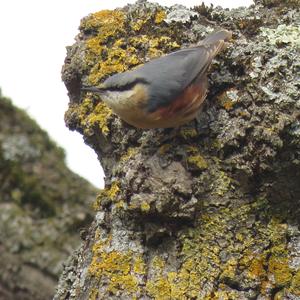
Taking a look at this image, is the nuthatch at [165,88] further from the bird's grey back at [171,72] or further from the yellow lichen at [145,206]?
the yellow lichen at [145,206]

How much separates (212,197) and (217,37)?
77 cm

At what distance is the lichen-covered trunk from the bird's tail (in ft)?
0.18

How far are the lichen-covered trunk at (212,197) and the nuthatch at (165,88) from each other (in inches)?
2.4

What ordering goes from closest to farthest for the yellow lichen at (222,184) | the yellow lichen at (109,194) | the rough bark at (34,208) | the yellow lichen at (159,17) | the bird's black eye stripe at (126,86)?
the yellow lichen at (222,184) → the yellow lichen at (109,194) → the bird's black eye stripe at (126,86) → the yellow lichen at (159,17) → the rough bark at (34,208)

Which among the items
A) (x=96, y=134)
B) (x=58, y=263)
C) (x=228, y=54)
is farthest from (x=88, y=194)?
(x=228, y=54)

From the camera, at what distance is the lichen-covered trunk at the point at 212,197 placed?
110 inches

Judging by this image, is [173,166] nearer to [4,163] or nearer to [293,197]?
[293,197]

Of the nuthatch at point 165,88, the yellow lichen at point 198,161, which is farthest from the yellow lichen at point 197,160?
the nuthatch at point 165,88

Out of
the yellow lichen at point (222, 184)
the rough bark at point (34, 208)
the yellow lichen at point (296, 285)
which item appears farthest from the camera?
the rough bark at point (34, 208)

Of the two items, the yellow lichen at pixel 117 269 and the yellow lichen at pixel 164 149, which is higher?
the yellow lichen at pixel 164 149

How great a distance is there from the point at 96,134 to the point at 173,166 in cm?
53

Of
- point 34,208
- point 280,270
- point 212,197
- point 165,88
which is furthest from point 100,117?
point 34,208

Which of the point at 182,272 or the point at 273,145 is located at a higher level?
the point at 273,145

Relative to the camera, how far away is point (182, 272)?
280 centimetres
